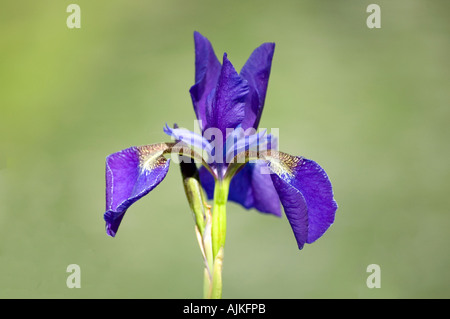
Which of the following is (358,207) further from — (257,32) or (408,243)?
(257,32)

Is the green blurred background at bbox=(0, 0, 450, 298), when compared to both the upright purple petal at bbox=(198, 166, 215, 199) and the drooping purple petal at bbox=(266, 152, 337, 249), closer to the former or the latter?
the upright purple petal at bbox=(198, 166, 215, 199)

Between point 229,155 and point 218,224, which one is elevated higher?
point 229,155

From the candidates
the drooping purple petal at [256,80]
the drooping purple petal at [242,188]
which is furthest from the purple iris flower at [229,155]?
the drooping purple petal at [242,188]

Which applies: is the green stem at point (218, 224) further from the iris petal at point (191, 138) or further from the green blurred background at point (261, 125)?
the green blurred background at point (261, 125)

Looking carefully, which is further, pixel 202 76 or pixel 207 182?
pixel 207 182

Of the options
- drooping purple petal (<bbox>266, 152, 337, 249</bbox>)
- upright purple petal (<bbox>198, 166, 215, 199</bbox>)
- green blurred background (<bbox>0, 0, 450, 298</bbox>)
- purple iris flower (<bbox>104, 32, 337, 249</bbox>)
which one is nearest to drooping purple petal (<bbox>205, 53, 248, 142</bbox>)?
purple iris flower (<bbox>104, 32, 337, 249</bbox>)

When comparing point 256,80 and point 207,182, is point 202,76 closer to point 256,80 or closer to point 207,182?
point 256,80

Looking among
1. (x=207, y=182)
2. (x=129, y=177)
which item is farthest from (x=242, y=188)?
(x=129, y=177)

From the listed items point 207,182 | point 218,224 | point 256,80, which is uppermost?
point 256,80
